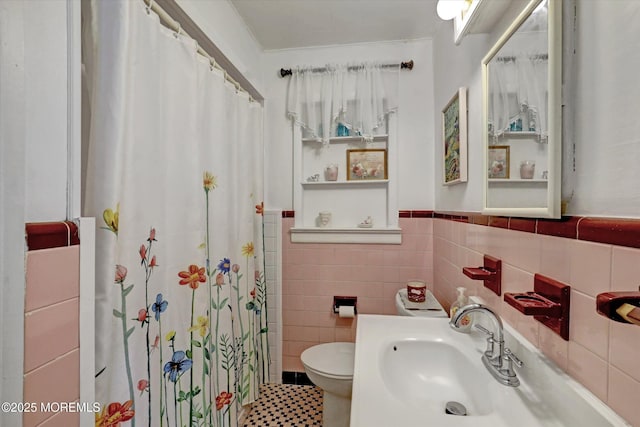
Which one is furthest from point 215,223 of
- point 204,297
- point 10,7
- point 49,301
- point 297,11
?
point 297,11

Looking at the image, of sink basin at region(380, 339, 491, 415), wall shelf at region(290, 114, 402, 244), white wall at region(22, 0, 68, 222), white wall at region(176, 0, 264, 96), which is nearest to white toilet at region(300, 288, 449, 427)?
sink basin at region(380, 339, 491, 415)

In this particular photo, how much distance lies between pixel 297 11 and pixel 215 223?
1309mm

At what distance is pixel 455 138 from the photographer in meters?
1.44

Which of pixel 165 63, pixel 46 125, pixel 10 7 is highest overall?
pixel 165 63

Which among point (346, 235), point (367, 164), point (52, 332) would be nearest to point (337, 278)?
point (346, 235)

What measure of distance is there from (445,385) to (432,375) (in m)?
0.05

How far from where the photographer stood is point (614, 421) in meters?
0.49

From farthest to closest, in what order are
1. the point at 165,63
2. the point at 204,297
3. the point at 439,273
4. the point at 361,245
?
the point at 361,245 → the point at 439,273 → the point at 204,297 → the point at 165,63

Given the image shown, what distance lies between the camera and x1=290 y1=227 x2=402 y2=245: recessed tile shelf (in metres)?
1.94

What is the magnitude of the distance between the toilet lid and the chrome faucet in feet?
2.60

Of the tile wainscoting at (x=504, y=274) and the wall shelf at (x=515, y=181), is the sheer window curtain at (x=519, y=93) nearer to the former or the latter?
the wall shelf at (x=515, y=181)

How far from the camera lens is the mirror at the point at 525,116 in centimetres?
64

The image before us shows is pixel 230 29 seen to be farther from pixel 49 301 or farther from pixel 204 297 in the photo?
pixel 49 301

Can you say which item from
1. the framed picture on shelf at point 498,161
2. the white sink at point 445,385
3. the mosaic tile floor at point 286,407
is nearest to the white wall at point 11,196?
the white sink at point 445,385
